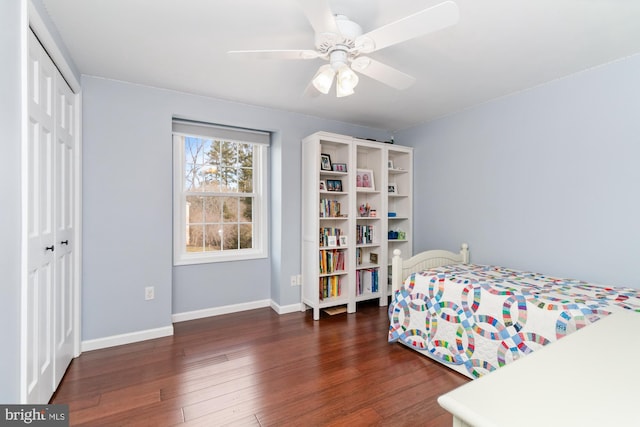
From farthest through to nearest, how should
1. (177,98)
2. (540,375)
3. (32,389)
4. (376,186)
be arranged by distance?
(376,186) → (177,98) → (32,389) → (540,375)

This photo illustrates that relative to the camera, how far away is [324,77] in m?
1.77

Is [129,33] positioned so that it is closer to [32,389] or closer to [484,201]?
[32,389]

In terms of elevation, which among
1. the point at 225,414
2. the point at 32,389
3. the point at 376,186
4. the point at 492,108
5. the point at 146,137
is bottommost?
the point at 225,414

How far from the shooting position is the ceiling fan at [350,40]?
1.29 metres

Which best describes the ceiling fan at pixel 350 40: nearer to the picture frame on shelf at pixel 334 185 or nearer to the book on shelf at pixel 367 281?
the picture frame on shelf at pixel 334 185

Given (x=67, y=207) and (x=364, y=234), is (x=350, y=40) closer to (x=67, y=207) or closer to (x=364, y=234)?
(x=67, y=207)

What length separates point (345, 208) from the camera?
3.55 m

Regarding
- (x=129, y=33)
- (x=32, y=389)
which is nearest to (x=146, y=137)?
(x=129, y=33)

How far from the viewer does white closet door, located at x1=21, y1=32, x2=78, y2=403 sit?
1.48 metres

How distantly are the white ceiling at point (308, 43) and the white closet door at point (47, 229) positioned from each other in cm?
46

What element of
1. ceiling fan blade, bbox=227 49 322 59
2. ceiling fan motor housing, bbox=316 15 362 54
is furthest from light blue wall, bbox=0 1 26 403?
ceiling fan motor housing, bbox=316 15 362 54

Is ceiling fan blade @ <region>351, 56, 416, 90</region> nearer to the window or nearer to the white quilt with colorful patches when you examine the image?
the white quilt with colorful patches

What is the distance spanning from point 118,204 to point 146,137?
66 cm

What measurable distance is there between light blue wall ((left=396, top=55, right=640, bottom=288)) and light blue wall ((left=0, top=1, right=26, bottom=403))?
355 centimetres
